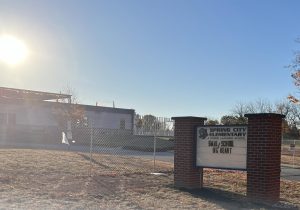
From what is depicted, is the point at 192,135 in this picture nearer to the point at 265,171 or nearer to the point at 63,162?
the point at 265,171

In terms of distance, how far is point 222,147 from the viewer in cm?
1291

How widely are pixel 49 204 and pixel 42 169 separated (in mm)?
6502

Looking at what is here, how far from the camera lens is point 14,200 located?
10.3 meters

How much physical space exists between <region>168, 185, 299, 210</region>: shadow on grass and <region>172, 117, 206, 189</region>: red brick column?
402mm

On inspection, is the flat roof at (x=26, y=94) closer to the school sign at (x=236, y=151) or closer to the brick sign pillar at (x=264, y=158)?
the school sign at (x=236, y=151)

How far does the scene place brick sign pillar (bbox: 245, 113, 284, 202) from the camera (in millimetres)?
11461

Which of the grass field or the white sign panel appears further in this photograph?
the white sign panel

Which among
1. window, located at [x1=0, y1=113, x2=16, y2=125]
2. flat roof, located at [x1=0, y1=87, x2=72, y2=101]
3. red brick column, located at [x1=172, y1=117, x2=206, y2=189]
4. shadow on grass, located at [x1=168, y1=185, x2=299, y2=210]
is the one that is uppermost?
flat roof, located at [x1=0, y1=87, x2=72, y2=101]

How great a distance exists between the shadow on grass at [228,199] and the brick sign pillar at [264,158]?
0.37m

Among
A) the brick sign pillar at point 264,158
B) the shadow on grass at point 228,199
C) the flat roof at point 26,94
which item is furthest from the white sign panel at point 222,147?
the flat roof at point 26,94

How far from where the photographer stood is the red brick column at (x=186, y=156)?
1336 centimetres

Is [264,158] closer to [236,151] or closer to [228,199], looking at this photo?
[236,151]

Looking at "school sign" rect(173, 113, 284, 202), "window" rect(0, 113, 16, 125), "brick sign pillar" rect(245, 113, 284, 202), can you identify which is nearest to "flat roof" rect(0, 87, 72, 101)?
"window" rect(0, 113, 16, 125)

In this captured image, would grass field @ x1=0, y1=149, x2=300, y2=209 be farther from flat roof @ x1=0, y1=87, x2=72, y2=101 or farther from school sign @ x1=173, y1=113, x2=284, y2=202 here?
flat roof @ x1=0, y1=87, x2=72, y2=101
